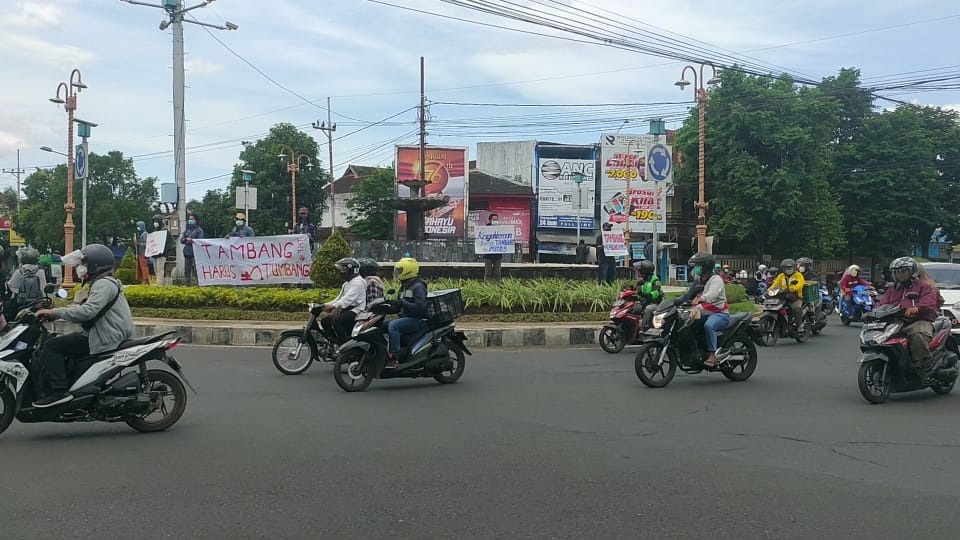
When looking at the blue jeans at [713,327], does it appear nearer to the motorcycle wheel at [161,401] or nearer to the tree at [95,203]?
the motorcycle wheel at [161,401]

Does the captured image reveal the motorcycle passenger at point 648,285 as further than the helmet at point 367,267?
Yes

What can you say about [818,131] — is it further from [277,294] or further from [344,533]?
[344,533]

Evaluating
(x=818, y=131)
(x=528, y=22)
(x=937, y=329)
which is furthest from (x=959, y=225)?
(x=937, y=329)

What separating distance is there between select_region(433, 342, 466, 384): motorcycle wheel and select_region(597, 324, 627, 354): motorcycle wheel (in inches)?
166

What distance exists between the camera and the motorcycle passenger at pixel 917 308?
8.55m

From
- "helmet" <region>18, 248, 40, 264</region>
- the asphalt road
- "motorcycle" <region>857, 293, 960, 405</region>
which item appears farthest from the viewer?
"helmet" <region>18, 248, 40, 264</region>

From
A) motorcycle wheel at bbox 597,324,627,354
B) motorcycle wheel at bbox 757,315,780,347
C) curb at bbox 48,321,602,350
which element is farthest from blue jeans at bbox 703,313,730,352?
motorcycle wheel at bbox 757,315,780,347

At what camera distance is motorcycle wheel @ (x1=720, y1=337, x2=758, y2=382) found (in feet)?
33.2

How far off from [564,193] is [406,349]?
39587 mm

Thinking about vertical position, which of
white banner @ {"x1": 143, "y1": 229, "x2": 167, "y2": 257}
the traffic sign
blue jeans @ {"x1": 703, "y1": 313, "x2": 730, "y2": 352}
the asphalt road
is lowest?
the asphalt road

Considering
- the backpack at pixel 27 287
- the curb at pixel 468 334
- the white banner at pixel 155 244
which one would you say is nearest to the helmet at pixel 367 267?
the curb at pixel 468 334

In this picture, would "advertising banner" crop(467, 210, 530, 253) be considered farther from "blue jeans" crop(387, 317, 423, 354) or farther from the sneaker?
the sneaker

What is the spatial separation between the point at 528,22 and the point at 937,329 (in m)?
10.4

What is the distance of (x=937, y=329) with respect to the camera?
8992mm
